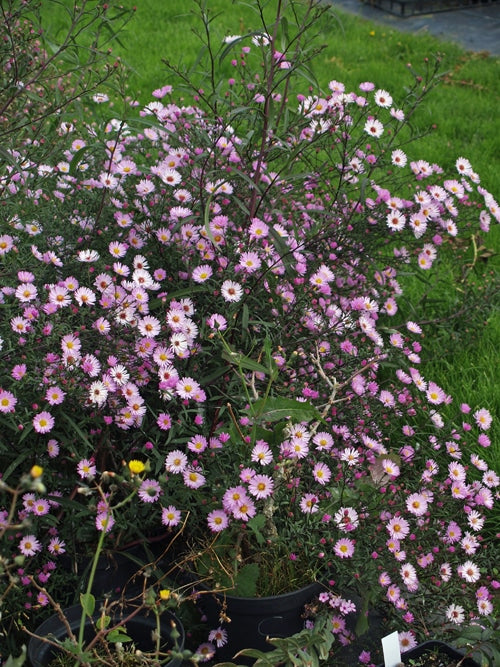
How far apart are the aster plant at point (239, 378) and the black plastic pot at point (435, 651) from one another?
110mm

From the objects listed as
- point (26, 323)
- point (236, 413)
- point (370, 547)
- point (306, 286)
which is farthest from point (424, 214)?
point (26, 323)

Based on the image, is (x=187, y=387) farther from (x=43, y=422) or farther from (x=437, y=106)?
(x=437, y=106)

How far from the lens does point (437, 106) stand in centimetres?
523

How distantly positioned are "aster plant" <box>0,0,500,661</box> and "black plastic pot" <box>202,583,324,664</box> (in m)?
0.05

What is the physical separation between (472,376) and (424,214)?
64 centimetres

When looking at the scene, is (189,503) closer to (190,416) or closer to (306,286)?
(190,416)

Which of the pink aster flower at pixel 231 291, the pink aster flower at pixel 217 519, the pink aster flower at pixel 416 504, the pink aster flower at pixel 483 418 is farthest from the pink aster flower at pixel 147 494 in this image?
the pink aster flower at pixel 483 418

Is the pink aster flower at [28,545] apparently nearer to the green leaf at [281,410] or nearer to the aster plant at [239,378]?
the aster plant at [239,378]

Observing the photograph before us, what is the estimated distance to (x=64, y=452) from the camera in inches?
83.3

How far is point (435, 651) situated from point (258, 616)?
41 cm

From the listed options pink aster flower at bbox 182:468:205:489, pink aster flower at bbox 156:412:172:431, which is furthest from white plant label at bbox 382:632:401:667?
pink aster flower at bbox 156:412:172:431

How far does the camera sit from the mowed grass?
9.88 feet

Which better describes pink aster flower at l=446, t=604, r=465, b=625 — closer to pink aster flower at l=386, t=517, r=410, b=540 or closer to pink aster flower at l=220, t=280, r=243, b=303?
pink aster flower at l=386, t=517, r=410, b=540

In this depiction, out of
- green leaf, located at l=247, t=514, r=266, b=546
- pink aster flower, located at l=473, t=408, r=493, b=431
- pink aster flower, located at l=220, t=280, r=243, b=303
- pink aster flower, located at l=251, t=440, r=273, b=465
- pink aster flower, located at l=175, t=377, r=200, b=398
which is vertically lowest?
pink aster flower, located at l=473, t=408, r=493, b=431
